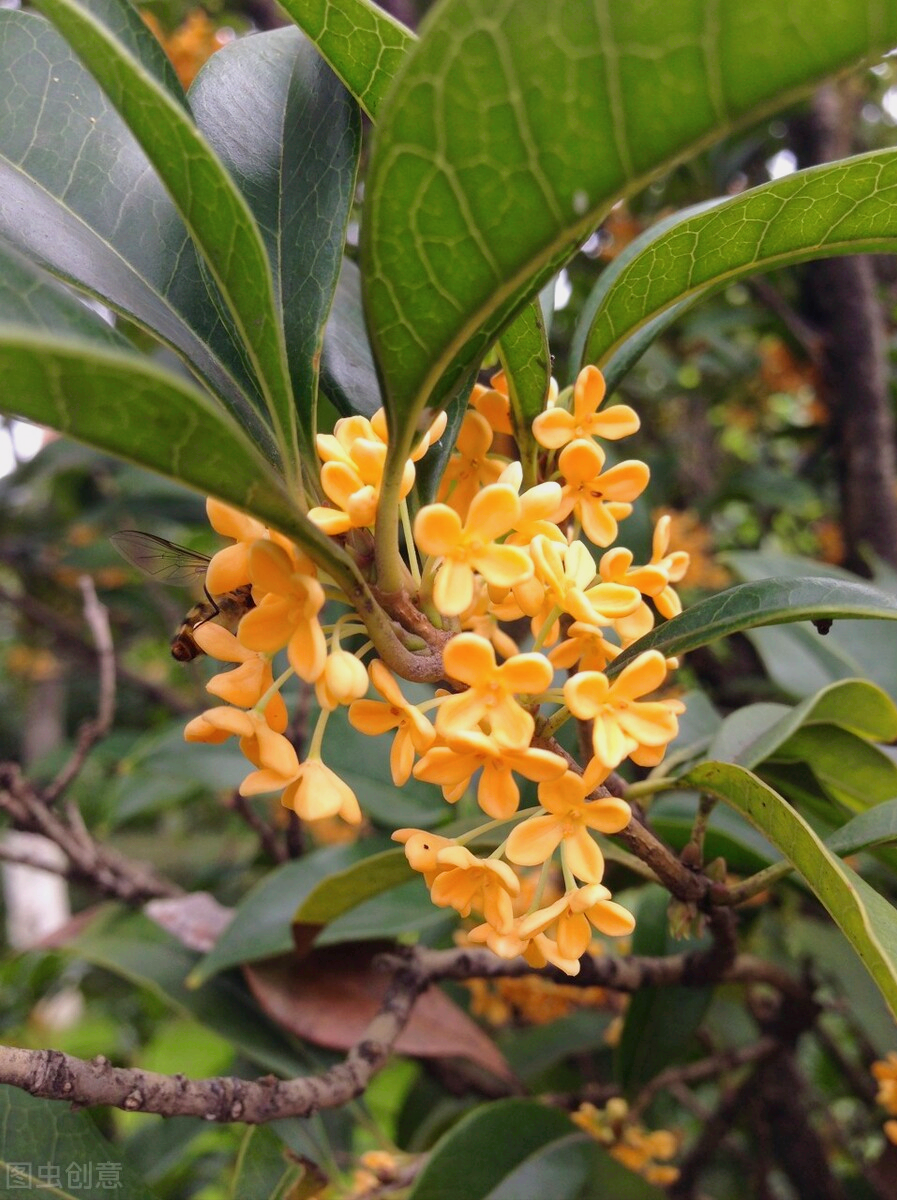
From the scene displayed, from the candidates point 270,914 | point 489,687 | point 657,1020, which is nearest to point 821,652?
point 657,1020

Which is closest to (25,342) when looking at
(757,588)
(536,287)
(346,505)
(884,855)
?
(346,505)

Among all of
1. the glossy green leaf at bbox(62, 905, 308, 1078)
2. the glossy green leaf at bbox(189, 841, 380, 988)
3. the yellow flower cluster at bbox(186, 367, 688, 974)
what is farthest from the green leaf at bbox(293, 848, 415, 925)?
the glossy green leaf at bbox(62, 905, 308, 1078)

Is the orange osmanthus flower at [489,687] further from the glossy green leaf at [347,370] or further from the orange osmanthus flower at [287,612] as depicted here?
the glossy green leaf at [347,370]

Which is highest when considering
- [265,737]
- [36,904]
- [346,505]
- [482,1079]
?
[346,505]

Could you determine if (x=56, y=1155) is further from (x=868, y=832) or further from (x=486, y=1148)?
(x=868, y=832)

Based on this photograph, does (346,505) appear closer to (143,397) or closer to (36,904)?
(143,397)

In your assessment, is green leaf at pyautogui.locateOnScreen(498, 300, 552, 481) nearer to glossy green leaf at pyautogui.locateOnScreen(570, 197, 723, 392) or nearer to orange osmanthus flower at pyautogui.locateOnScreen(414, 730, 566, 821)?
glossy green leaf at pyautogui.locateOnScreen(570, 197, 723, 392)

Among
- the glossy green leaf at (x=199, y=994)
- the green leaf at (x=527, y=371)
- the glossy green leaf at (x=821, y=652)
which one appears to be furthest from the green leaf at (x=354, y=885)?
the glossy green leaf at (x=821, y=652)
